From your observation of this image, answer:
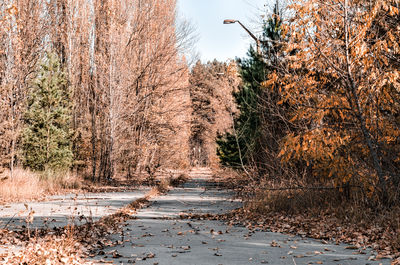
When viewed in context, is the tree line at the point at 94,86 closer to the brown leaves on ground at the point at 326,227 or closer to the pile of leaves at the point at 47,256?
the brown leaves on ground at the point at 326,227

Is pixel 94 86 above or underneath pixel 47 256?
above

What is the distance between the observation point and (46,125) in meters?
22.8

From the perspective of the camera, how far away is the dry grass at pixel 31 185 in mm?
15477

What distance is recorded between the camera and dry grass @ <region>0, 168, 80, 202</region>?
15477 millimetres

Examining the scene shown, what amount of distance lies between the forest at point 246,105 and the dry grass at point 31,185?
18cm

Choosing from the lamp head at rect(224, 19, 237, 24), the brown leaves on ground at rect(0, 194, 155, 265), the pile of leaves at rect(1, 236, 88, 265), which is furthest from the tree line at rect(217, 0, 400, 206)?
the lamp head at rect(224, 19, 237, 24)

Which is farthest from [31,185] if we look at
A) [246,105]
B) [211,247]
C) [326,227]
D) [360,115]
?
[360,115]

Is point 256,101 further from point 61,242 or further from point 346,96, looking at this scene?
point 61,242

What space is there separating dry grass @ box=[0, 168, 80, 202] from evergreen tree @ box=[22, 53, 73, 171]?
3.90 ft

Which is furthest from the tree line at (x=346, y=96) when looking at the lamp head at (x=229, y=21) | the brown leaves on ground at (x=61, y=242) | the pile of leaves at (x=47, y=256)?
the lamp head at (x=229, y=21)

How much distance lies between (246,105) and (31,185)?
34.2 ft

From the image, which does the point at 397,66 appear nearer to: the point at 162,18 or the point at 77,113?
the point at 162,18

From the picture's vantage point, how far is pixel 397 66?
1048cm

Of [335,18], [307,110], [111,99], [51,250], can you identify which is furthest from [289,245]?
[111,99]
